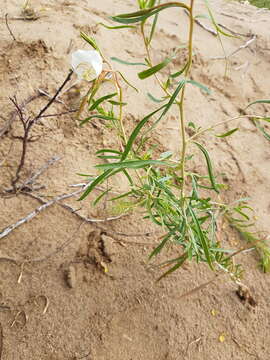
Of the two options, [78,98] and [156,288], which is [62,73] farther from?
[156,288]

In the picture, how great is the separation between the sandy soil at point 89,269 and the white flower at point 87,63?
858 mm

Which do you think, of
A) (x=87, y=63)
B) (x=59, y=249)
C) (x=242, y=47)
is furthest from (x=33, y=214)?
(x=242, y=47)

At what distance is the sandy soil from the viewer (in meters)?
1.39

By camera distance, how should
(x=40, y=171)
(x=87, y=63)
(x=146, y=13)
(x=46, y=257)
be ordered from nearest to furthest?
1. (x=146, y=13)
2. (x=87, y=63)
3. (x=46, y=257)
4. (x=40, y=171)

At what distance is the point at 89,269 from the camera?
152cm

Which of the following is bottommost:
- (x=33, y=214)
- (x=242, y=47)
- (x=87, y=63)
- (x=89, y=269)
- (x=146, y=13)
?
(x=89, y=269)

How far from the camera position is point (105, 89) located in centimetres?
224

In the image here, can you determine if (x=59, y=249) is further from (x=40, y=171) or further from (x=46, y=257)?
(x=40, y=171)

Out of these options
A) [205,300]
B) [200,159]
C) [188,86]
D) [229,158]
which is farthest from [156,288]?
[188,86]

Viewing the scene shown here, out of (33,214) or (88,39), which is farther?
(33,214)

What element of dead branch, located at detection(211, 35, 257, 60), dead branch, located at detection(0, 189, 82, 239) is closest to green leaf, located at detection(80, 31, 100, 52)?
dead branch, located at detection(0, 189, 82, 239)

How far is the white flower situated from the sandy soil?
0.86m

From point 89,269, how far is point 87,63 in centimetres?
95

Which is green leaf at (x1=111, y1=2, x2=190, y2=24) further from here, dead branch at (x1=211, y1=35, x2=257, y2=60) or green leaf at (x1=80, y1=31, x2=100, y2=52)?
dead branch at (x1=211, y1=35, x2=257, y2=60)
